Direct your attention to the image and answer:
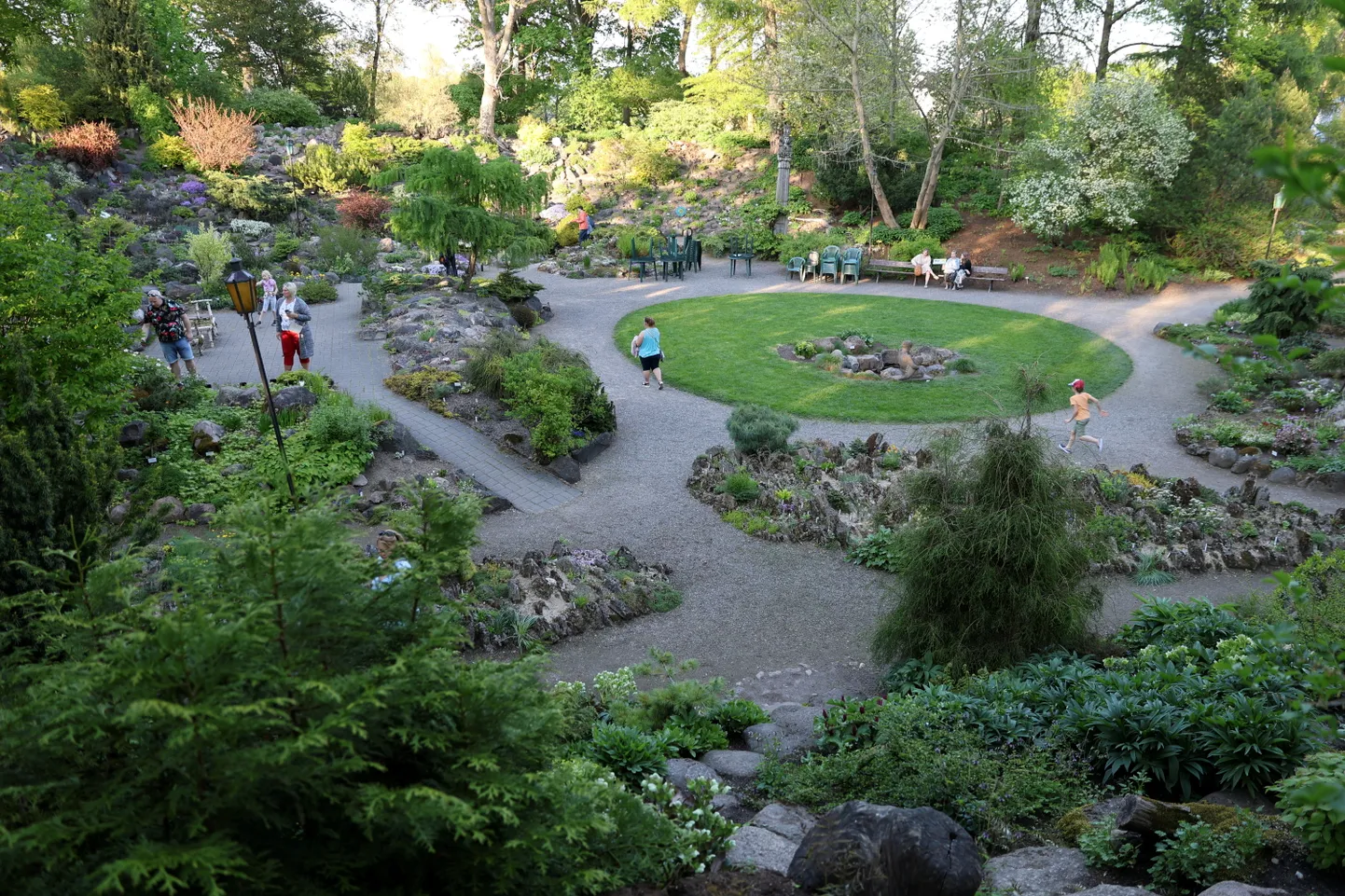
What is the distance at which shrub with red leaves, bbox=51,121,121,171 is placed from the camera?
24969mm

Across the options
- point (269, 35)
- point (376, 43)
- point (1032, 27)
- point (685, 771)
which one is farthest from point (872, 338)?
point (376, 43)

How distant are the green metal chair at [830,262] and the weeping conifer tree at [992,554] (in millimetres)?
18165

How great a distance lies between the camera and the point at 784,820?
539 cm

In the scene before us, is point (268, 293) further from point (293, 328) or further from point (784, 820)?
point (784, 820)

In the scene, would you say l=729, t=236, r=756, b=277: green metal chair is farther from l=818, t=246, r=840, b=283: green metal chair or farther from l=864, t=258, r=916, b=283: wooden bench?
l=864, t=258, r=916, b=283: wooden bench

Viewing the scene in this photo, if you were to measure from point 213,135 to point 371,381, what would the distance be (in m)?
17.1

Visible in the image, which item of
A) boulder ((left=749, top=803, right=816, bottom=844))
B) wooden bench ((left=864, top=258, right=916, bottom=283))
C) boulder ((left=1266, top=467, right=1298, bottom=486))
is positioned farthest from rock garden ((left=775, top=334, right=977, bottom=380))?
boulder ((left=749, top=803, right=816, bottom=844))

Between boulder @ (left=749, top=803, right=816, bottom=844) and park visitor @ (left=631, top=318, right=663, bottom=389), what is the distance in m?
10.7

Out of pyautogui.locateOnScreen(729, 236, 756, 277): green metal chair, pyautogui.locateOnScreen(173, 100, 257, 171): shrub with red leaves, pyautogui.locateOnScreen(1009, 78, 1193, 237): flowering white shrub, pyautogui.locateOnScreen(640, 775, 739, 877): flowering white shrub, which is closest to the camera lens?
pyautogui.locateOnScreen(640, 775, 739, 877): flowering white shrub

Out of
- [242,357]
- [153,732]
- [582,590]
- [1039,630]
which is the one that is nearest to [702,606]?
[582,590]

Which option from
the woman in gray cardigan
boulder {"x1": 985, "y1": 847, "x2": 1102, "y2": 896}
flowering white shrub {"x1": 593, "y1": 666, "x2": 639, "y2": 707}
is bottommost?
flowering white shrub {"x1": 593, "y1": 666, "x2": 639, "y2": 707}

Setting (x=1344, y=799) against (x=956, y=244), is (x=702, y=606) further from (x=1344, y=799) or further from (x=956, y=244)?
(x=956, y=244)

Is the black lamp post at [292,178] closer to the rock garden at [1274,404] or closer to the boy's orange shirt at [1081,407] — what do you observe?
the boy's orange shirt at [1081,407]

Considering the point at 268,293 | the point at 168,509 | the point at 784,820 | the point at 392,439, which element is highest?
the point at 268,293
